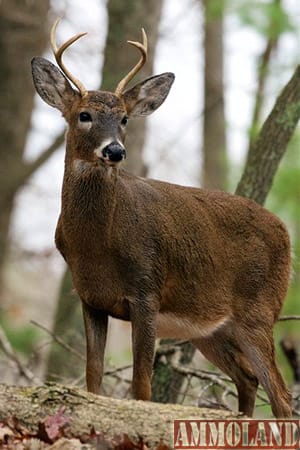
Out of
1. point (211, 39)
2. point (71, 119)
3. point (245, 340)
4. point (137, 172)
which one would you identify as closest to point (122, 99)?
point (71, 119)

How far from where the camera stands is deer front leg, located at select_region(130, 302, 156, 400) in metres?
7.33

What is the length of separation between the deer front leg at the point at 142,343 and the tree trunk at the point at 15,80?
9974 mm

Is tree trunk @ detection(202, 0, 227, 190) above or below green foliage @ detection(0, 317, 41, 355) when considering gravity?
above

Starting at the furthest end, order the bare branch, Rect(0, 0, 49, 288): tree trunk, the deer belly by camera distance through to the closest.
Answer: Rect(0, 0, 49, 288): tree trunk
the bare branch
the deer belly

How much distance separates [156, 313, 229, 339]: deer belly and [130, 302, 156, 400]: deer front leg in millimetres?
401

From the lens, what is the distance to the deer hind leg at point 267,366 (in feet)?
26.1

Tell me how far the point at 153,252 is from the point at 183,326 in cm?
80

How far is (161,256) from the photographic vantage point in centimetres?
766

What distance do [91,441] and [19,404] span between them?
504 millimetres

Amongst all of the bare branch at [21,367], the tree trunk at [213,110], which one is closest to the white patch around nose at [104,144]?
the bare branch at [21,367]

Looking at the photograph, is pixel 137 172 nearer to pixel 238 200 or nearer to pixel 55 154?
pixel 238 200

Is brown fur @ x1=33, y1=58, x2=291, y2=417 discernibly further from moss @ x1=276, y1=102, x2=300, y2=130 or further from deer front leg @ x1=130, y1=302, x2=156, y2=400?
moss @ x1=276, y1=102, x2=300, y2=130

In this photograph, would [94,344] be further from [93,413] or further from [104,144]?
[93,413]

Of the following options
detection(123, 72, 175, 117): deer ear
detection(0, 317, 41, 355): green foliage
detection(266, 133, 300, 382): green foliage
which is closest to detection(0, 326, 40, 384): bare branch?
detection(123, 72, 175, 117): deer ear
